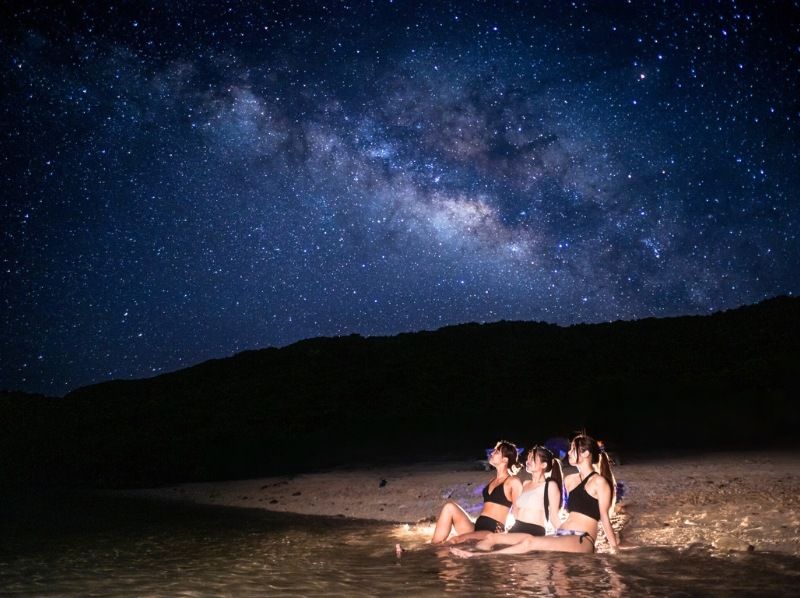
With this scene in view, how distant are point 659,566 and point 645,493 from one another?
4612 mm

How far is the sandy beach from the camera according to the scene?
9875mm

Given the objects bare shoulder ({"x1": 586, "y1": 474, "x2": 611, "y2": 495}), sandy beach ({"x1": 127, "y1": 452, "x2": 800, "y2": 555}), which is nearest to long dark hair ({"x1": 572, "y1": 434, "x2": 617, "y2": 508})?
bare shoulder ({"x1": 586, "y1": 474, "x2": 611, "y2": 495})

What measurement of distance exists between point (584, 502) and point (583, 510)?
0.13 metres

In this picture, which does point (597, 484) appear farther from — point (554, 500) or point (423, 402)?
point (423, 402)

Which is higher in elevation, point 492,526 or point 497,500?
point 497,500

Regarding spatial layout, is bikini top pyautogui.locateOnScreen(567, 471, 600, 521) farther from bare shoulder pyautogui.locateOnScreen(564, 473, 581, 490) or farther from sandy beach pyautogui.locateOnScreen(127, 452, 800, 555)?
sandy beach pyautogui.locateOnScreen(127, 452, 800, 555)

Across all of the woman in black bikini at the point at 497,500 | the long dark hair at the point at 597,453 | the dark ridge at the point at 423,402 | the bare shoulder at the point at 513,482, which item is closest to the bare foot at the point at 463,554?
the woman in black bikini at the point at 497,500

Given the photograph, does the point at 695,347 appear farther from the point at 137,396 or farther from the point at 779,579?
the point at 137,396

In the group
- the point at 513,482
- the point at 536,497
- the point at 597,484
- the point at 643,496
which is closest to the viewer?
the point at 597,484

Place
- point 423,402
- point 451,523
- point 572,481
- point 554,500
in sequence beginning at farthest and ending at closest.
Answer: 1. point 423,402
2. point 451,523
3. point 572,481
4. point 554,500

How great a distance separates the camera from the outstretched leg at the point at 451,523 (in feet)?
33.2

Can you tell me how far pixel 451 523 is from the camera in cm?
1026

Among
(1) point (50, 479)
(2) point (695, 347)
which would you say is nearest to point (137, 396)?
(1) point (50, 479)

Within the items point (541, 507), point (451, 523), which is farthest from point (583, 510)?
point (451, 523)
